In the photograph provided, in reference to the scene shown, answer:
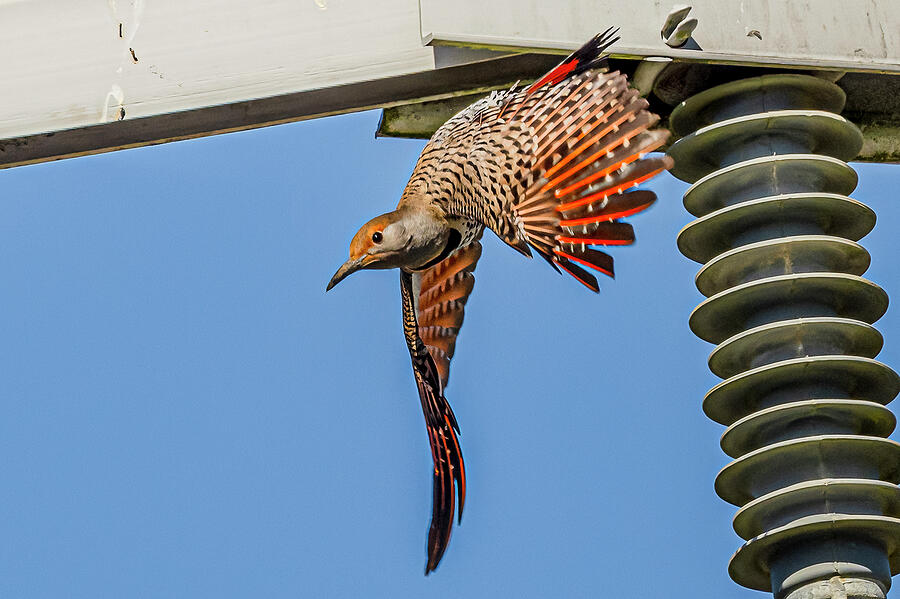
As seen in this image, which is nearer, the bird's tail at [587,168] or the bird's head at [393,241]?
the bird's tail at [587,168]

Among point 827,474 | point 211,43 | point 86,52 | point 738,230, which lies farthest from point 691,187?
point 86,52

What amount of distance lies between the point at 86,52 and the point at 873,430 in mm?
3029

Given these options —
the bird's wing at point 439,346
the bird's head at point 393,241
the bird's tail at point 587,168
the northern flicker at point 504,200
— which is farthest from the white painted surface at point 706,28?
the bird's wing at point 439,346

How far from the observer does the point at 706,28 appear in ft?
19.7

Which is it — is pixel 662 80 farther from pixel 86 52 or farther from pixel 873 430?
pixel 86 52

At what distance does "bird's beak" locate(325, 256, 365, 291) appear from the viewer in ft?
19.2

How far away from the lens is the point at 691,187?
6090 mm

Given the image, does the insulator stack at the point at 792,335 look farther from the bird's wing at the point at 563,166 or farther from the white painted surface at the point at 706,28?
the bird's wing at the point at 563,166

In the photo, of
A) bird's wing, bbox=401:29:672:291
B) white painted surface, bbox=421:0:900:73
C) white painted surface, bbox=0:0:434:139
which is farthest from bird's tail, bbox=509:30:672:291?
white painted surface, bbox=0:0:434:139

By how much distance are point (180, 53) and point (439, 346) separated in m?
1.38

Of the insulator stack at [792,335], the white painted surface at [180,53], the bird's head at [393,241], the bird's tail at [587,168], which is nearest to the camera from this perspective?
the insulator stack at [792,335]

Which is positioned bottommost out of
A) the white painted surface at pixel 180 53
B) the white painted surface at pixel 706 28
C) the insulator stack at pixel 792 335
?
the insulator stack at pixel 792 335

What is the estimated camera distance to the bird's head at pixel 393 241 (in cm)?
587

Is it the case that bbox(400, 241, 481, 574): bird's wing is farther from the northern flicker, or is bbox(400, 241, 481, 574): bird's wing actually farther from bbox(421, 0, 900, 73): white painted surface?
bbox(421, 0, 900, 73): white painted surface
